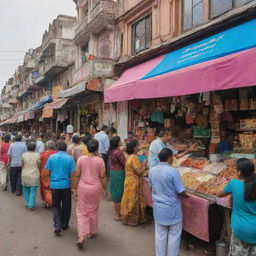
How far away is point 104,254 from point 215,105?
456cm

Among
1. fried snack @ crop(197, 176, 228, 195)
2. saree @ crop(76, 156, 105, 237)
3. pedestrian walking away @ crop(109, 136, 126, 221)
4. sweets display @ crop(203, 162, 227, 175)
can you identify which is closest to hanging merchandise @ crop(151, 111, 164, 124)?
pedestrian walking away @ crop(109, 136, 126, 221)

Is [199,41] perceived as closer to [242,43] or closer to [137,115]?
[242,43]

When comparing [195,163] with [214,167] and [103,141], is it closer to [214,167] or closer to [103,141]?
[214,167]

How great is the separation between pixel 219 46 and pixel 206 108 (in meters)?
2.03

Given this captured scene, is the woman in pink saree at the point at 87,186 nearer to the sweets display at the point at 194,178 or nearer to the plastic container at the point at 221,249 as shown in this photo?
the sweets display at the point at 194,178

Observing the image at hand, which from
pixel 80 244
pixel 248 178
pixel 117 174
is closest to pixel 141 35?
pixel 117 174

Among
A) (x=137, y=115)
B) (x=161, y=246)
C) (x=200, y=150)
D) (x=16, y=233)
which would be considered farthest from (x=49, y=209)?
(x=137, y=115)

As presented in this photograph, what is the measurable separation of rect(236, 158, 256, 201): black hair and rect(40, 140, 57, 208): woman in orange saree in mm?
4736

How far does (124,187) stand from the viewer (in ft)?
17.8

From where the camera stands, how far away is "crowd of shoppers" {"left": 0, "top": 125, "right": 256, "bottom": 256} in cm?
288

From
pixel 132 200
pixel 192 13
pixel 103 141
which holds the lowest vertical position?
pixel 132 200

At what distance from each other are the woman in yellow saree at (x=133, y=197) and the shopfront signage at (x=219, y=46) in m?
2.58

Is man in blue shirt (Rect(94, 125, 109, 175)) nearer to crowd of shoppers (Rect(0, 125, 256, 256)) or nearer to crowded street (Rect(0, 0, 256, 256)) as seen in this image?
crowded street (Rect(0, 0, 256, 256))

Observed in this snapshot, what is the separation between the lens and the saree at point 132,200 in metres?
5.32
